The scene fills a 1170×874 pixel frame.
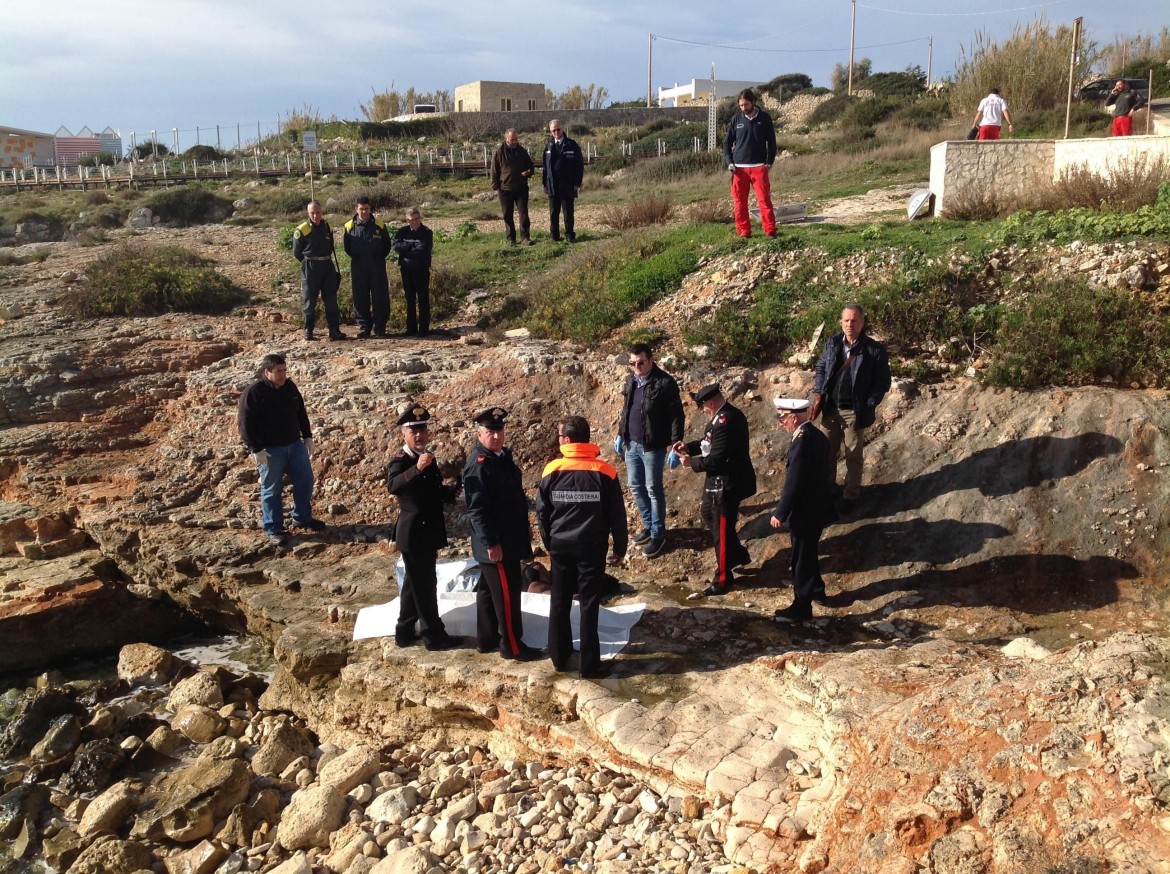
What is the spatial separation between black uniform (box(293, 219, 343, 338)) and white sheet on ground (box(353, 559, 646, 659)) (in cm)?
594

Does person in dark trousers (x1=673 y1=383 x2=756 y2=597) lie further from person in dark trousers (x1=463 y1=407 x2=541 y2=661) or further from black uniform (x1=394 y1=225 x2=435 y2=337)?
black uniform (x1=394 y1=225 x2=435 y2=337)

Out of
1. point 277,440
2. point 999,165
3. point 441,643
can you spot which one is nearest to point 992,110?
point 999,165

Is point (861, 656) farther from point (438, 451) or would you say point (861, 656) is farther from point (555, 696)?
point (438, 451)

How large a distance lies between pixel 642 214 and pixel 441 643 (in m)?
10.0

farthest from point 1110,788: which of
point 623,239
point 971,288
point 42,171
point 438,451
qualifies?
point 42,171

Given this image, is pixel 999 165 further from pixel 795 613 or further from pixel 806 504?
pixel 795 613

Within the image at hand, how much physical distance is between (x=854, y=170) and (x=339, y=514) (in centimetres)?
1409

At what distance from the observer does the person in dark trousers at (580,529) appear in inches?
241

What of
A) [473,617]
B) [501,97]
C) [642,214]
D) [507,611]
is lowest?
[473,617]

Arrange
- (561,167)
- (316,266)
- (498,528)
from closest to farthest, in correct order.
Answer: (498,528), (316,266), (561,167)

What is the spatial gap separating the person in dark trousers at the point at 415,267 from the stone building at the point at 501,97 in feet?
131

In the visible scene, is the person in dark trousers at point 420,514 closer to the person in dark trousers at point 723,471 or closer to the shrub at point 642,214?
the person in dark trousers at point 723,471

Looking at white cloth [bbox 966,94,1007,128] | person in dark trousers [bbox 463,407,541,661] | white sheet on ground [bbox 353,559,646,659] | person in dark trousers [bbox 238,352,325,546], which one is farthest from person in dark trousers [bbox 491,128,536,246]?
person in dark trousers [bbox 463,407,541,661]

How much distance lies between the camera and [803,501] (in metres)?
7.01
